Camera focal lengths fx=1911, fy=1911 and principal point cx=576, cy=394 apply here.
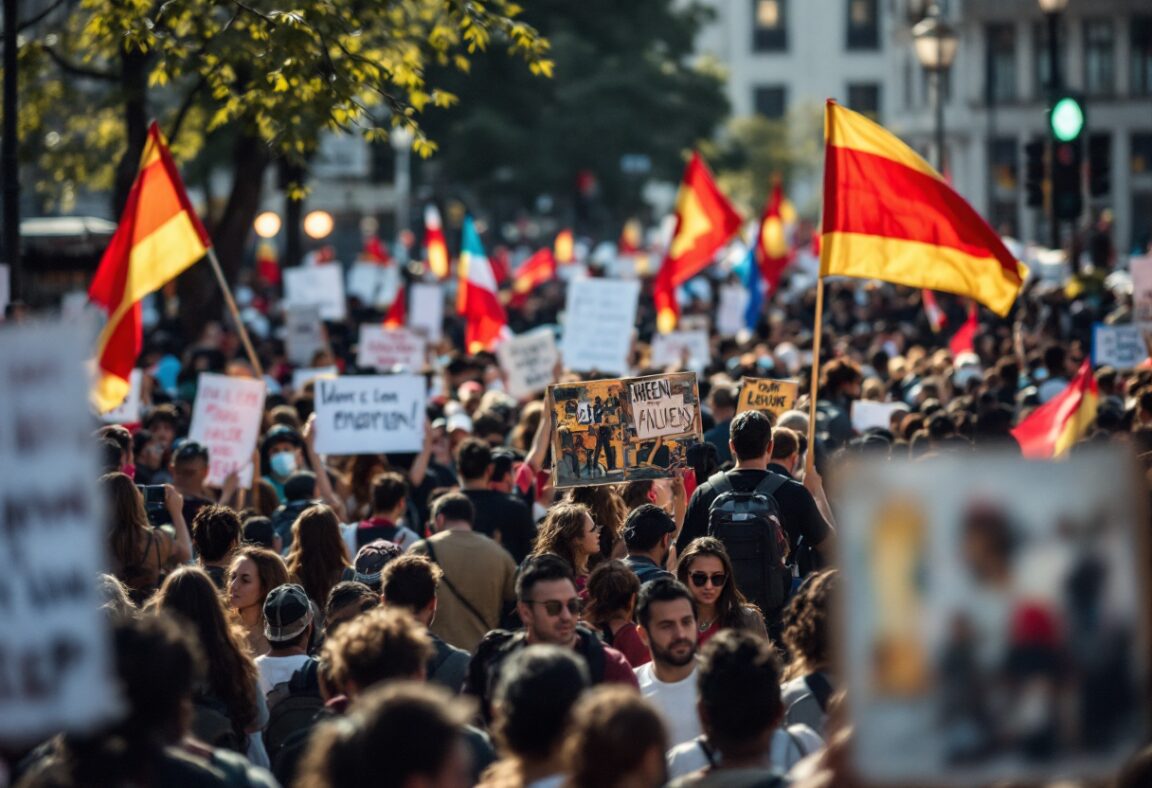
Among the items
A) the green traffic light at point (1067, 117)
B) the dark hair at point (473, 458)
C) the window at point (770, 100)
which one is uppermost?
the window at point (770, 100)

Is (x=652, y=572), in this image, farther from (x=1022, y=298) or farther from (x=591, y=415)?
(x=1022, y=298)

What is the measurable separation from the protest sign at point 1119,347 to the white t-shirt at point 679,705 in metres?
10.8

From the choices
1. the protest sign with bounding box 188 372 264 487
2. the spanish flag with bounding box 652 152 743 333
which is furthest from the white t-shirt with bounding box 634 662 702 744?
the spanish flag with bounding box 652 152 743 333

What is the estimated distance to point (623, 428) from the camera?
9172mm

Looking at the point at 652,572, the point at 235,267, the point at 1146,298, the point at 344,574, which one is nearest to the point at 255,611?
the point at 344,574

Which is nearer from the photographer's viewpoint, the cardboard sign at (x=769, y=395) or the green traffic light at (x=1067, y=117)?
the cardboard sign at (x=769, y=395)

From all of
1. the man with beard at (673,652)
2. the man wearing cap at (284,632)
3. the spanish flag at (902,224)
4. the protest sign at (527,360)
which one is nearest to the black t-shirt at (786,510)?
the spanish flag at (902,224)

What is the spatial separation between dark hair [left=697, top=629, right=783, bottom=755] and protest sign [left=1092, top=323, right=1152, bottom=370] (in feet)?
38.5

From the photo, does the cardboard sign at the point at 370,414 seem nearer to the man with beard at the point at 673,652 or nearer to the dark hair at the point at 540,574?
the dark hair at the point at 540,574

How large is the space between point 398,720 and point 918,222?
6043mm

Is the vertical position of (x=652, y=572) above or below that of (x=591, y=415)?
below

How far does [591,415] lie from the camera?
927 cm

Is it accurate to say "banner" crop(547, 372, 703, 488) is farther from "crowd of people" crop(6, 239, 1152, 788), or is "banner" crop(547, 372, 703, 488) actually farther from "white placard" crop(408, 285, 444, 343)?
"white placard" crop(408, 285, 444, 343)

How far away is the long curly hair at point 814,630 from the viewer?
5.77 meters
